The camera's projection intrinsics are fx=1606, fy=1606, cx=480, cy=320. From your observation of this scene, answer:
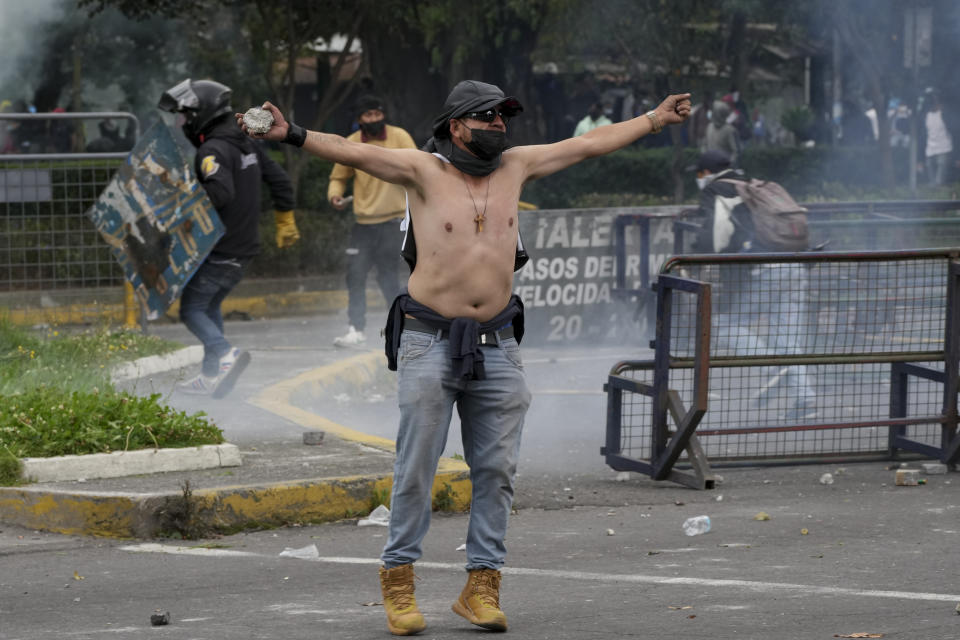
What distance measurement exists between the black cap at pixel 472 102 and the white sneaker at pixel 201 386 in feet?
14.9

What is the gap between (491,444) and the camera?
5188 millimetres

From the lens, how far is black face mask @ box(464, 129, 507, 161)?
5152 mm

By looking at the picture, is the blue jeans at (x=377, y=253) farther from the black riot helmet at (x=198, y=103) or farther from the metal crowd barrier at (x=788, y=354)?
the metal crowd barrier at (x=788, y=354)

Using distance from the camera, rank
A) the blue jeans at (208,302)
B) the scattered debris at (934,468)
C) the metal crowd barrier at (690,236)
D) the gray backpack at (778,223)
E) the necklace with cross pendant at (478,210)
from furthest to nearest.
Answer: the metal crowd barrier at (690,236)
the gray backpack at (778,223)
the blue jeans at (208,302)
the scattered debris at (934,468)
the necklace with cross pendant at (478,210)

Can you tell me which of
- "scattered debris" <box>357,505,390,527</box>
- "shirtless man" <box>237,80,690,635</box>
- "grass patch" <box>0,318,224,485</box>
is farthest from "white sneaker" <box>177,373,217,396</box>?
"shirtless man" <box>237,80,690,635</box>

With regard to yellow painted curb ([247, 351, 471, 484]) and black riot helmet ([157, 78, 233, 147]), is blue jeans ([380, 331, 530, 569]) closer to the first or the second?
yellow painted curb ([247, 351, 471, 484])

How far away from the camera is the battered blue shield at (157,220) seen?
9570 mm

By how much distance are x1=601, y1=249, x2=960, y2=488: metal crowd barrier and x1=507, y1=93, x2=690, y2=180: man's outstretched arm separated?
1796 mm

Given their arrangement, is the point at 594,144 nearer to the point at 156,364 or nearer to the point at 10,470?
the point at 10,470

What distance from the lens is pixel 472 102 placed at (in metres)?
5.14

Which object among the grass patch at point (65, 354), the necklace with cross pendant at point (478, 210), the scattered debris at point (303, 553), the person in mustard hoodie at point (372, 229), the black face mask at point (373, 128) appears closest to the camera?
the necklace with cross pendant at point (478, 210)

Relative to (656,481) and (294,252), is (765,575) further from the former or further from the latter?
(294,252)

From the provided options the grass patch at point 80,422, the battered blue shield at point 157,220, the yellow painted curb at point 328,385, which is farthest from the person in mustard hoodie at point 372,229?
the grass patch at point 80,422

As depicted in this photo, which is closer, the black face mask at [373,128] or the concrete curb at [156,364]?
the concrete curb at [156,364]
